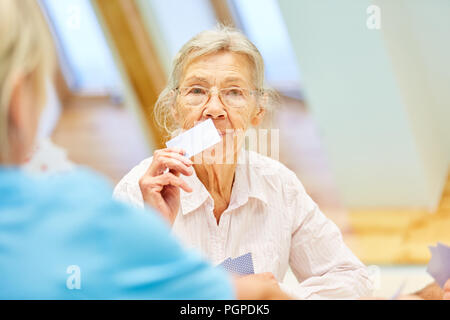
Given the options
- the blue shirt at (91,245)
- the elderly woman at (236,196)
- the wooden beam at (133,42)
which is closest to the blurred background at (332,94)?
the wooden beam at (133,42)

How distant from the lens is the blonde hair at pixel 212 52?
157 centimetres

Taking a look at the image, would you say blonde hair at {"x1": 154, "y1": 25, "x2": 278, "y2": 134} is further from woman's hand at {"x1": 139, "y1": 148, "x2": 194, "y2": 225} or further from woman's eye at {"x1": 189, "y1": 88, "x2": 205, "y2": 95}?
woman's hand at {"x1": 139, "y1": 148, "x2": 194, "y2": 225}

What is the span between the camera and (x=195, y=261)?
39.4 inches

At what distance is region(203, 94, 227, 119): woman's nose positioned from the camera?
5.05 ft

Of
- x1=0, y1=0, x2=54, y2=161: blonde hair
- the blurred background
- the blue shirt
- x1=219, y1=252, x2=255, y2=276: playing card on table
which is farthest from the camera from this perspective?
the blurred background

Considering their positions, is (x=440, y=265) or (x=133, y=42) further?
(x=133, y=42)

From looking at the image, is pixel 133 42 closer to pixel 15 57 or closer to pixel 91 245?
pixel 15 57

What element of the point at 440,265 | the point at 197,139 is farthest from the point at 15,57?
the point at 440,265

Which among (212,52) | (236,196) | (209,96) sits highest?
(212,52)

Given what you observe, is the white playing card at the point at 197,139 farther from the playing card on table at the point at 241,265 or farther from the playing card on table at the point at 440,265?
the playing card on table at the point at 440,265

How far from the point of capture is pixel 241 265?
1.42 meters

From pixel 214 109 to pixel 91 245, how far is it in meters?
0.62

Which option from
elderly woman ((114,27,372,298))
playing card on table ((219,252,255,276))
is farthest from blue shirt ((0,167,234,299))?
elderly woman ((114,27,372,298))

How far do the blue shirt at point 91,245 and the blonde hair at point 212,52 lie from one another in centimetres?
61
